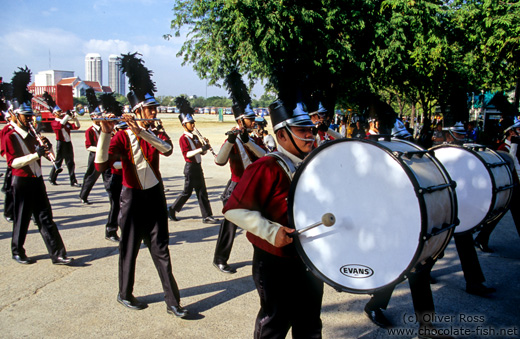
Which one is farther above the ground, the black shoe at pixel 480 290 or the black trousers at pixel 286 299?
the black trousers at pixel 286 299

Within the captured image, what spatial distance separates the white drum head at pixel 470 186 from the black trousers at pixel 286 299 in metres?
2.04

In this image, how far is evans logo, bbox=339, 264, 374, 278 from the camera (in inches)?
92.4

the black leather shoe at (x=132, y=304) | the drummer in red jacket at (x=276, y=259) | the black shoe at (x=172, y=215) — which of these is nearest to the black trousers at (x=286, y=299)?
the drummer in red jacket at (x=276, y=259)

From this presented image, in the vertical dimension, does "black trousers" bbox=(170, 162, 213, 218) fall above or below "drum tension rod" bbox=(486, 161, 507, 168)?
below

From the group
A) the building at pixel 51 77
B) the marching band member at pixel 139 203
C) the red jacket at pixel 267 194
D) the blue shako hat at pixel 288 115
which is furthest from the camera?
the building at pixel 51 77

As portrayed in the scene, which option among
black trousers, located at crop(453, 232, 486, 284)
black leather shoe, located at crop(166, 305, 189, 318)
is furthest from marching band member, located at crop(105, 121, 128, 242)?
black trousers, located at crop(453, 232, 486, 284)

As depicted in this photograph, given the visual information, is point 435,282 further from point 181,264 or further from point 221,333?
point 181,264

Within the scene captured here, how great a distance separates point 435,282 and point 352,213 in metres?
3.09

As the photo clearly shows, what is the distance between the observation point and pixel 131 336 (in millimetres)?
3621

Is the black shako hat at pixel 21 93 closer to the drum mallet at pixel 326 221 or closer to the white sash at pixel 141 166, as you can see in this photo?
the white sash at pixel 141 166

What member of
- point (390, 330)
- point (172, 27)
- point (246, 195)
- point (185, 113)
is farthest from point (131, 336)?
point (172, 27)

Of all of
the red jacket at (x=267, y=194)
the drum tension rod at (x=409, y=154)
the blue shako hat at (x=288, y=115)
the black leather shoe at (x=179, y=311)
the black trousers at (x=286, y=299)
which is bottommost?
the black leather shoe at (x=179, y=311)

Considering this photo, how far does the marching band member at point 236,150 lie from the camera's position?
5195 mm

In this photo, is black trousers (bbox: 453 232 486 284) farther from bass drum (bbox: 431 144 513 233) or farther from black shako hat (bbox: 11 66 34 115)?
black shako hat (bbox: 11 66 34 115)
